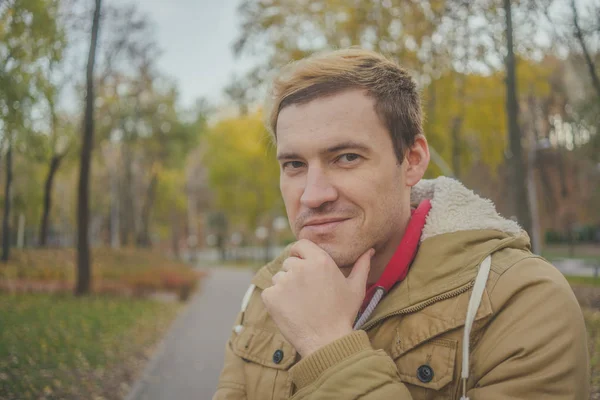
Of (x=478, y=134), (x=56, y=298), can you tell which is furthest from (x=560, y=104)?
(x=56, y=298)

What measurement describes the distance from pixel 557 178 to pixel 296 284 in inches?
1120

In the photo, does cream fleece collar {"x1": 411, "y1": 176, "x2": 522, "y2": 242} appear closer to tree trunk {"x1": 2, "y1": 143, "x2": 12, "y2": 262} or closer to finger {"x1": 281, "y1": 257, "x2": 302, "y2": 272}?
finger {"x1": 281, "y1": 257, "x2": 302, "y2": 272}

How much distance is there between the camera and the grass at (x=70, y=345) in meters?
4.66

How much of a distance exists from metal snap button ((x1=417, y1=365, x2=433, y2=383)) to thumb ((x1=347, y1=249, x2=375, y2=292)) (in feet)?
1.04

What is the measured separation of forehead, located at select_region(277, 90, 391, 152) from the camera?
1.77 metres

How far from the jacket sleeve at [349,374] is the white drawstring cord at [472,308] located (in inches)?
8.9

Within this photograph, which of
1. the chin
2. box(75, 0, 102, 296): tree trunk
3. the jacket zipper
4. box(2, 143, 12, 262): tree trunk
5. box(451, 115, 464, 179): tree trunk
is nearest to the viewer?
the jacket zipper

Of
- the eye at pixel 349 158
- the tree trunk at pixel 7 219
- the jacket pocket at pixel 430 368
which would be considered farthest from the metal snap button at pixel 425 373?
the tree trunk at pixel 7 219

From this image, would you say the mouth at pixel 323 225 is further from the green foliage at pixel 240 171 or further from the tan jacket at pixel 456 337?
the green foliage at pixel 240 171

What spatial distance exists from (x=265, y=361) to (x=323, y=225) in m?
0.65

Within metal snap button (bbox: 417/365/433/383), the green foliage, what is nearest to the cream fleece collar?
metal snap button (bbox: 417/365/433/383)

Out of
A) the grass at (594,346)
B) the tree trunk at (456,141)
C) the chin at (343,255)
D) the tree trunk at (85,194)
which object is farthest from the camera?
the tree trunk at (456,141)

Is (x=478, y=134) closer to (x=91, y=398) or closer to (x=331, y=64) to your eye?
(x=91, y=398)

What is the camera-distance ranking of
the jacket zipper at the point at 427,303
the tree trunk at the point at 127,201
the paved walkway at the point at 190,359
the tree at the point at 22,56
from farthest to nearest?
the tree trunk at the point at 127,201 → the paved walkway at the point at 190,359 → the tree at the point at 22,56 → the jacket zipper at the point at 427,303
